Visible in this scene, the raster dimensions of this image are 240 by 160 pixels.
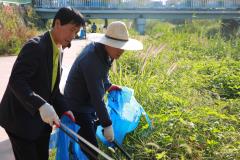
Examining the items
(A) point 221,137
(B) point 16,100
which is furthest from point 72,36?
(A) point 221,137

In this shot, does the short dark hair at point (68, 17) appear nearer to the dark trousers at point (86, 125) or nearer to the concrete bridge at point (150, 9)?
the dark trousers at point (86, 125)

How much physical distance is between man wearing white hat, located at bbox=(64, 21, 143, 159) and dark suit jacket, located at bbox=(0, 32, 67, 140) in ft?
1.17

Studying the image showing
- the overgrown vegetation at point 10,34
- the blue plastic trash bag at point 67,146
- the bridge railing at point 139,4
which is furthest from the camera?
the bridge railing at point 139,4

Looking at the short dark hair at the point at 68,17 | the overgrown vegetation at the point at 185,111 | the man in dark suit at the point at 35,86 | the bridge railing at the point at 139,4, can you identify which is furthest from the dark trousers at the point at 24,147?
the bridge railing at the point at 139,4

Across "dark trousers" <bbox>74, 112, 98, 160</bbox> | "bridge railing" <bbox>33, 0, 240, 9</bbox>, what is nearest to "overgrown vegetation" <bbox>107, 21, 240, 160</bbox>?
"dark trousers" <bbox>74, 112, 98, 160</bbox>

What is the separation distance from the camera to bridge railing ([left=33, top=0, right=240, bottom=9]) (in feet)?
110

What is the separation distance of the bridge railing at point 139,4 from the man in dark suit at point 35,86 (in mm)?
31141

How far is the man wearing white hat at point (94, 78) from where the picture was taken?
2.94m

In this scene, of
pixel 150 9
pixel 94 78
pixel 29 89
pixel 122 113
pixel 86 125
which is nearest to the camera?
pixel 29 89

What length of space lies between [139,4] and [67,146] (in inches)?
1312

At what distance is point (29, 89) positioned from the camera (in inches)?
97.9

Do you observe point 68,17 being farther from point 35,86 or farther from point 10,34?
point 10,34

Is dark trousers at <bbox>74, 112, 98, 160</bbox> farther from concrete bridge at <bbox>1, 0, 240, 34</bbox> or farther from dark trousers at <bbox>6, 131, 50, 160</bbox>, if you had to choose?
concrete bridge at <bbox>1, 0, 240, 34</bbox>

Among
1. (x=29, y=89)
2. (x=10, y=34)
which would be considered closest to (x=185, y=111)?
(x=29, y=89)
